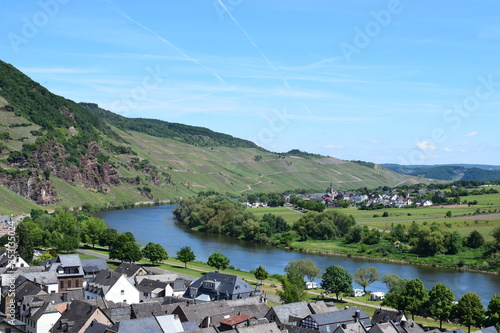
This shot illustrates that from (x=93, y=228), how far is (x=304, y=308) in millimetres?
60728

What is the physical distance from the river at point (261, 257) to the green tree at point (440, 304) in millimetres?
10116

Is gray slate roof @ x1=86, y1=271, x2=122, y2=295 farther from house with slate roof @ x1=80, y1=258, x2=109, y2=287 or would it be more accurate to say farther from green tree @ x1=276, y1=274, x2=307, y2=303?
green tree @ x1=276, y1=274, x2=307, y2=303

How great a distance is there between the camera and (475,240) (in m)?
96.6

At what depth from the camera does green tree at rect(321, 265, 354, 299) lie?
6034 centimetres

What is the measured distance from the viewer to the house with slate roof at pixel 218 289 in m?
53.0

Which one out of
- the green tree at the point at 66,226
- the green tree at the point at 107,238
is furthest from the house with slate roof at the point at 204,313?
the green tree at the point at 66,226

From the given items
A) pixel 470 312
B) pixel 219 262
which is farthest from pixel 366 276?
pixel 219 262

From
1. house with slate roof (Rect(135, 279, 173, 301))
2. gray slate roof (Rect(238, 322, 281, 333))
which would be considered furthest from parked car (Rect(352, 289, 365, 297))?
gray slate roof (Rect(238, 322, 281, 333))

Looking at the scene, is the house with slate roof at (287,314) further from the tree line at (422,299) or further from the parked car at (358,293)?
the parked car at (358,293)

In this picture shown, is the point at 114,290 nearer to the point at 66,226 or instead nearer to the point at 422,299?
the point at 422,299

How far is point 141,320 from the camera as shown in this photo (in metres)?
36.0

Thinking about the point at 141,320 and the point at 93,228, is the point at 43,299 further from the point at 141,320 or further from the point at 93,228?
the point at 93,228

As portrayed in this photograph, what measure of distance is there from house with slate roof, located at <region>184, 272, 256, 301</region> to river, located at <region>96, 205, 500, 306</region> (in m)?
20.9

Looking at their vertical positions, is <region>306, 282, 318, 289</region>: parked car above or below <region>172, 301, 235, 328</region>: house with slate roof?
below
